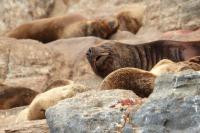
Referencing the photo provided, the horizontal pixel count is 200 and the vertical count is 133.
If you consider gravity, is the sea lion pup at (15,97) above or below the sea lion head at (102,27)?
below

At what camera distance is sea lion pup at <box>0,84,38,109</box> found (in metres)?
10.7

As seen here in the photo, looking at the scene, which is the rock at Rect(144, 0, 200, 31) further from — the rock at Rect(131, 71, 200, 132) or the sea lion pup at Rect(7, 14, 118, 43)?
the rock at Rect(131, 71, 200, 132)

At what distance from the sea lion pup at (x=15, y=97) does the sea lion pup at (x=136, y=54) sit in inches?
48.5

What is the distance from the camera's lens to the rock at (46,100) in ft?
27.2

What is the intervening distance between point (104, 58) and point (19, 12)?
33.4ft

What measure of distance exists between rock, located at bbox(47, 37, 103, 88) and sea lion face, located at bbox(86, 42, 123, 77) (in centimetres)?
16

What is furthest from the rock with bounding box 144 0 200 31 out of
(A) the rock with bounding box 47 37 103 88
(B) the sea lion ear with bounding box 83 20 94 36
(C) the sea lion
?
(C) the sea lion

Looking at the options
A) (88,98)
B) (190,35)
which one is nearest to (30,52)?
(190,35)

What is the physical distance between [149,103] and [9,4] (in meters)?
15.7

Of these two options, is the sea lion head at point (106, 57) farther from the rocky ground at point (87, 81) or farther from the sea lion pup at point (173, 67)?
the sea lion pup at point (173, 67)

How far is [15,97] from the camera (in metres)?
10.9

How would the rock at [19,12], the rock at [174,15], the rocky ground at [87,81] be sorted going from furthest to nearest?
the rock at [19,12] → the rock at [174,15] → the rocky ground at [87,81]

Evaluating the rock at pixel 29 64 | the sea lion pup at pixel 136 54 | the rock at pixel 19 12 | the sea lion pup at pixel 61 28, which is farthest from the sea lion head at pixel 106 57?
the rock at pixel 19 12

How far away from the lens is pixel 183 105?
5.61 metres
